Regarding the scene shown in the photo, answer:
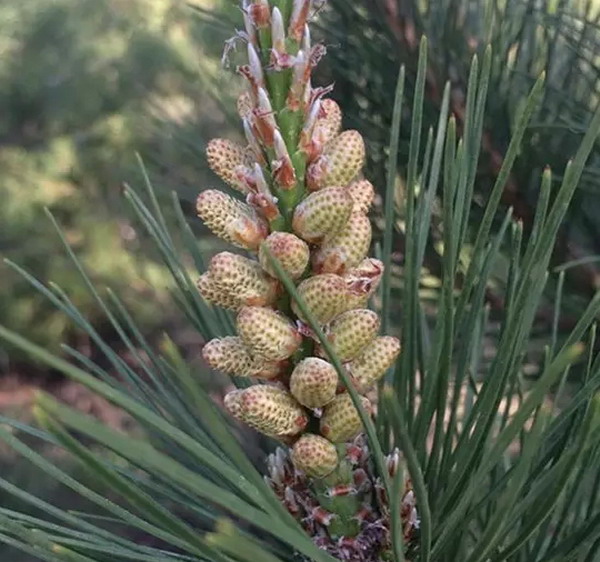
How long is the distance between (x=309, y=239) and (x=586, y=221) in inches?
18.9

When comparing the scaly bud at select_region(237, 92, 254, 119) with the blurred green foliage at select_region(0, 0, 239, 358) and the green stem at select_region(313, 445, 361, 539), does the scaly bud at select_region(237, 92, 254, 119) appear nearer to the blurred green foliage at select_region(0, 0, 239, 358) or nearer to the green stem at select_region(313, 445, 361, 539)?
the green stem at select_region(313, 445, 361, 539)

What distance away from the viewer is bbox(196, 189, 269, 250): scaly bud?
0.33m

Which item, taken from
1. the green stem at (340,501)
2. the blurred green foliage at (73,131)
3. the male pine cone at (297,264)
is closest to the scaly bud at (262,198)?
the male pine cone at (297,264)

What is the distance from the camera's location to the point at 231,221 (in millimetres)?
326

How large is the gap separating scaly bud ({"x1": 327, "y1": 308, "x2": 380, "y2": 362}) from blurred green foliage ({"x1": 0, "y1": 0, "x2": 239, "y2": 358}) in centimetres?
235

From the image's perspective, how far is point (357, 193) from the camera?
0.35 meters

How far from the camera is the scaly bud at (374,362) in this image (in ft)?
1.10

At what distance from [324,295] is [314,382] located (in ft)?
0.11

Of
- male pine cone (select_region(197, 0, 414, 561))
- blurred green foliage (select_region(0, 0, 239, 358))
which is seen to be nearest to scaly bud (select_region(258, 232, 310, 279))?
male pine cone (select_region(197, 0, 414, 561))

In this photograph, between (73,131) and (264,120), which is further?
(73,131)

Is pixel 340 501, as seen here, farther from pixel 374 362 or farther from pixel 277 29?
pixel 277 29

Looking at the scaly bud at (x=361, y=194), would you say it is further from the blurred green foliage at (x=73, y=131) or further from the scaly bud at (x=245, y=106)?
the blurred green foliage at (x=73, y=131)

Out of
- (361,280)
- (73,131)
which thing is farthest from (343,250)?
(73,131)

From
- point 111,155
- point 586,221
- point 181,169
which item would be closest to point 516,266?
point 586,221
